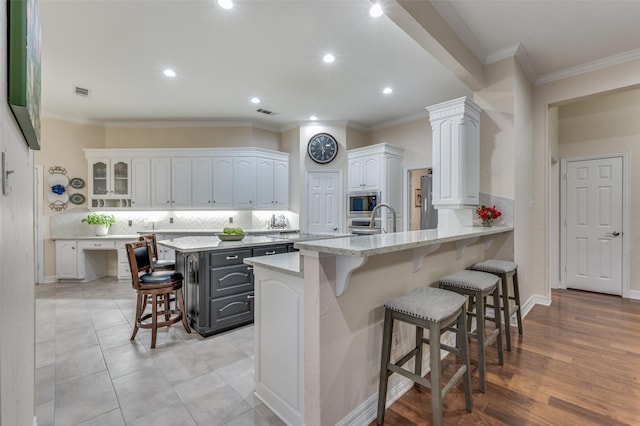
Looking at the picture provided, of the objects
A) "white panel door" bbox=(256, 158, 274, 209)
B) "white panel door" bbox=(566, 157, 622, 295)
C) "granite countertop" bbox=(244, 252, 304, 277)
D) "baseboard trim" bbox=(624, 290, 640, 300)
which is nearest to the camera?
"granite countertop" bbox=(244, 252, 304, 277)

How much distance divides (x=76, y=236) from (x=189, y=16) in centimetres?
483

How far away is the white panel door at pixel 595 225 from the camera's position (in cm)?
420

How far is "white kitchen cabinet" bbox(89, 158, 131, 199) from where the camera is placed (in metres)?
5.60

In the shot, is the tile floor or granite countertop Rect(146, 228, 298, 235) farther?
granite countertop Rect(146, 228, 298, 235)

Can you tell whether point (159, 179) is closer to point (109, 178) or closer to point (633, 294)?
point (109, 178)

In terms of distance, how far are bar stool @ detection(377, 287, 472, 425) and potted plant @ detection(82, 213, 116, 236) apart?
578cm

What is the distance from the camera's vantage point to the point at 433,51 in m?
2.73

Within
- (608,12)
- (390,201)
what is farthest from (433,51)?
(390,201)

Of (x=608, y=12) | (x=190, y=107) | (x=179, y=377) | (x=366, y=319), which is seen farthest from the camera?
(x=190, y=107)

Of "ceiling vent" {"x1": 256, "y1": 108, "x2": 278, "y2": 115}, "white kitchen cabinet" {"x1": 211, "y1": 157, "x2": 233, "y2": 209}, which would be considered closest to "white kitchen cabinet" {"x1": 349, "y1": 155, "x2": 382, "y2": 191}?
"ceiling vent" {"x1": 256, "y1": 108, "x2": 278, "y2": 115}

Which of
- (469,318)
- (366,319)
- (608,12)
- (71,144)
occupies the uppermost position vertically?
(608,12)

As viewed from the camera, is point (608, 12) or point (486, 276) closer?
point (486, 276)

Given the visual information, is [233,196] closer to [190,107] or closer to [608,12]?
[190,107]

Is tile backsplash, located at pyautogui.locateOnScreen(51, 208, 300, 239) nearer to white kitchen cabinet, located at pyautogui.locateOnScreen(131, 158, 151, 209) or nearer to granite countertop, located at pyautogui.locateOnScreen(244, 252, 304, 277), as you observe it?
white kitchen cabinet, located at pyautogui.locateOnScreen(131, 158, 151, 209)
